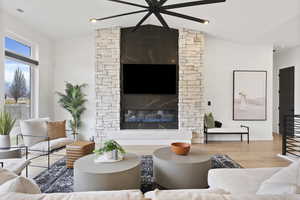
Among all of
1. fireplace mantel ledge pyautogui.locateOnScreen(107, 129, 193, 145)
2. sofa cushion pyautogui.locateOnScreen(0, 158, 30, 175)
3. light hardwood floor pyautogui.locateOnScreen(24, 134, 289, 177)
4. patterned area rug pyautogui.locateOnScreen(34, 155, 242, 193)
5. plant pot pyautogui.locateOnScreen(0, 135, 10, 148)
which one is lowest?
light hardwood floor pyautogui.locateOnScreen(24, 134, 289, 177)

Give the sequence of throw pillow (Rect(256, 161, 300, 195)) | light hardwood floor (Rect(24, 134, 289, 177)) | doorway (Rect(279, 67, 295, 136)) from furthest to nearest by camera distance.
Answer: doorway (Rect(279, 67, 295, 136))
light hardwood floor (Rect(24, 134, 289, 177))
throw pillow (Rect(256, 161, 300, 195))

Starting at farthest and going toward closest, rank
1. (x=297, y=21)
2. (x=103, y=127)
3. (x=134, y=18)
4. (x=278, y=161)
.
A: (x=103, y=127), (x=134, y=18), (x=297, y=21), (x=278, y=161)

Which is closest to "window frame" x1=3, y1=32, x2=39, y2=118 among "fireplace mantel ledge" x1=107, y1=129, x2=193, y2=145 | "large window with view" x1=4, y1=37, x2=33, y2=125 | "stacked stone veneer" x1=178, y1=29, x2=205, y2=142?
"large window with view" x1=4, y1=37, x2=33, y2=125

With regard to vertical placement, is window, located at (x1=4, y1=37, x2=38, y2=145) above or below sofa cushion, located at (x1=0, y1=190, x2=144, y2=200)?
above

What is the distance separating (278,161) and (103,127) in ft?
13.9

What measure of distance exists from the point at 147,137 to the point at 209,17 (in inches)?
136

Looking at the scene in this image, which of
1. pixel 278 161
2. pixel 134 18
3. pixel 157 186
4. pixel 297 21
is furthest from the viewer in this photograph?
pixel 134 18

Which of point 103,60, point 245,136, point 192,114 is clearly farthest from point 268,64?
point 103,60

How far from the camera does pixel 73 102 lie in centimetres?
518

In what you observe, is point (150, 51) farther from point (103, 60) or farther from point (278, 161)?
point (278, 161)

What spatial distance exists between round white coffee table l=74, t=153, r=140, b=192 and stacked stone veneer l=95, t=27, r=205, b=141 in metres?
2.93

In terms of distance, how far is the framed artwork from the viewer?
5461 millimetres

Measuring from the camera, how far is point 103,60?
205 inches

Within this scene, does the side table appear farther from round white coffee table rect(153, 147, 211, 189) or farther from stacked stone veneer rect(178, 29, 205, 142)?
stacked stone veneer rect(178, 29, 205, 142)
